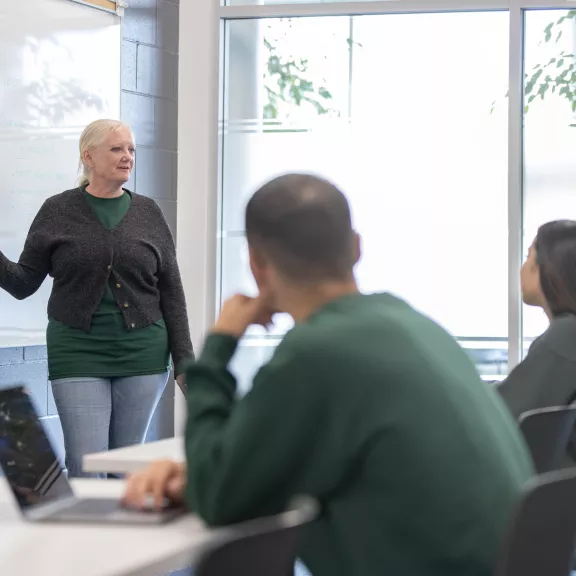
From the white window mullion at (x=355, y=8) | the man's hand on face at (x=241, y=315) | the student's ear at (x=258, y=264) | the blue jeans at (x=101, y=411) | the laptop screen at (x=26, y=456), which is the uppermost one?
the white window mullion at (x=355, y=8)

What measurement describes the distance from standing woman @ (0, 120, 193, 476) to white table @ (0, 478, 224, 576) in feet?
6.00

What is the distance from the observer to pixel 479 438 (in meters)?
1.21

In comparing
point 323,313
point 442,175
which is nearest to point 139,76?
point 442,175

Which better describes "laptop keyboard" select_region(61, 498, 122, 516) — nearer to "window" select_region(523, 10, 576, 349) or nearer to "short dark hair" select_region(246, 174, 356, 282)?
"short dark hair" select_region(246, 174, 356, 282)

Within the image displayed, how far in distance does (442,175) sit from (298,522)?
4.19 m

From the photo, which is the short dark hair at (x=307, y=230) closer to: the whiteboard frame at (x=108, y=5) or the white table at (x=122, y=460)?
the white table at (x=122, y=460)

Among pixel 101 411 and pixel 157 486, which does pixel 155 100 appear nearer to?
pixel 101 411

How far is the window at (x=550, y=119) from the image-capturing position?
488 cm

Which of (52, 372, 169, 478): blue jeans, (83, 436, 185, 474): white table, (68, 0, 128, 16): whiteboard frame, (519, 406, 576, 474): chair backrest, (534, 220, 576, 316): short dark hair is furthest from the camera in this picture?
(68, 0, 128, 16): whiteboard frame

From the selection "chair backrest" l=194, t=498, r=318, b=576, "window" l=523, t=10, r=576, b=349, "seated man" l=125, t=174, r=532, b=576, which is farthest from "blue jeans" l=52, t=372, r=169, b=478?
"chair backrest" l=194, t=498, r=318, b=576

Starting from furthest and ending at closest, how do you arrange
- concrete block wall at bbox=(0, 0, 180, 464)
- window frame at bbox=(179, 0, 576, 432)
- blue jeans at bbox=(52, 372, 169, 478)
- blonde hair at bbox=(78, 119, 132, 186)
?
1. window frame at bbox=(179, 0, 576, 432)
2. concrete block wall at bbox=(0, 0, 180, 464)
3. blonde hair at bbox=(78, 119, 132, 186)
4. blue jeans at bbox=(52, 372, 169, 478)

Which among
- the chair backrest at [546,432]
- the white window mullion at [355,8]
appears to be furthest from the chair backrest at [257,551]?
the white window mullion at [355,8]

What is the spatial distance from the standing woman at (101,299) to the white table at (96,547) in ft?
6.00

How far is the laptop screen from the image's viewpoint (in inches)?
59.9
